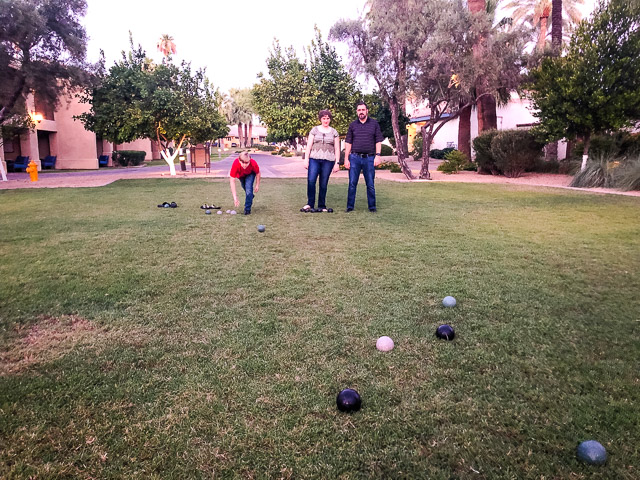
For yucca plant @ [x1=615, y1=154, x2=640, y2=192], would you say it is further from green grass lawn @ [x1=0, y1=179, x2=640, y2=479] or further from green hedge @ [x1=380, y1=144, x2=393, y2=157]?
green hedge @ [x1=380, y1=144, x2=393, y2=157]

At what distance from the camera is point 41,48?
51.8 feet

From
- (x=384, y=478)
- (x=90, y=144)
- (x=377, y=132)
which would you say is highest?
(x=90, y=144)

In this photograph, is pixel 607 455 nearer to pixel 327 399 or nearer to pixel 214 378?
pixel 327 399

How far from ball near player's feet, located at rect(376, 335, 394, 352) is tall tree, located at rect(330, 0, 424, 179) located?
14.3 metres

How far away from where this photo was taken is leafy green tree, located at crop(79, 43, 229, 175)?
1744 cm

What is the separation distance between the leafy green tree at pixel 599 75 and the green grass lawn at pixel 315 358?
10013 mm

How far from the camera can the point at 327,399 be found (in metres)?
2.30

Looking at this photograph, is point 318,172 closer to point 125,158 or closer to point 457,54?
point 457,54

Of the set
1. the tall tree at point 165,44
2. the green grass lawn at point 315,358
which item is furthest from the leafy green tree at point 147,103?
the tall tree at point 165,44

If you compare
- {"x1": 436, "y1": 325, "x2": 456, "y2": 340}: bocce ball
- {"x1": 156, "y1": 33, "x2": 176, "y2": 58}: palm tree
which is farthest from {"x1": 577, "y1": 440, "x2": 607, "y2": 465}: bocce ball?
{"x1": 156, "y1": 33, "x2": 176, "y2": 58}: palm tree

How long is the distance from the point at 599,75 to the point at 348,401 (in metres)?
15.6

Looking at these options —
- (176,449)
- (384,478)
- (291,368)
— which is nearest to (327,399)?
(291,368)

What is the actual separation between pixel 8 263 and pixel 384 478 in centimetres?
501

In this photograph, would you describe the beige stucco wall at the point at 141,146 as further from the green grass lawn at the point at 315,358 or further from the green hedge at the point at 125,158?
the green grass lawn at the point at 315,358
